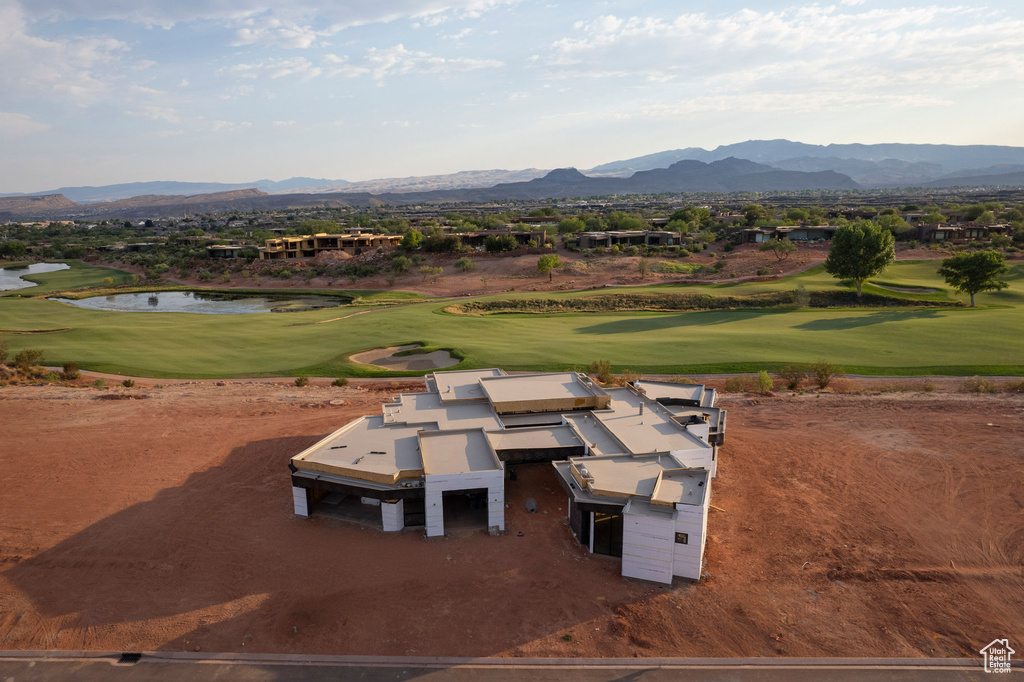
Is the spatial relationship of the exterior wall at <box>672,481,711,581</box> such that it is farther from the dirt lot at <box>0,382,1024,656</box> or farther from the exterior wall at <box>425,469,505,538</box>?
the exterior wall at <box>425,469,505,538</box>

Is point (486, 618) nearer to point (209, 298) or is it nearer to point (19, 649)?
point (19, 649)

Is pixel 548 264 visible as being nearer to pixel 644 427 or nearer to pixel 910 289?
pixel 910 289

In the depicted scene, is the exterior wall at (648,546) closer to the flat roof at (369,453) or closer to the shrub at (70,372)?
the flat roof at (369,453)

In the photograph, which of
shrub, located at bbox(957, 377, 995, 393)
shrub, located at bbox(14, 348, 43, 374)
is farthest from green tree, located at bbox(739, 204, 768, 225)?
shrub, located at bbox(14, 348, 43, 374)

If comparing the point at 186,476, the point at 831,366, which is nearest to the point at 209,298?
the point at 186,476

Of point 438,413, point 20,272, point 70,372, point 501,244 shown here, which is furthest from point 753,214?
point 20,272
